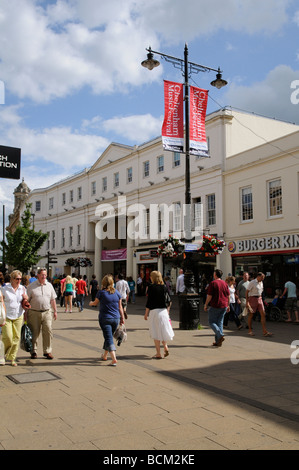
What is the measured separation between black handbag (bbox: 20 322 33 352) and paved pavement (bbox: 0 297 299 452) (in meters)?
0.30

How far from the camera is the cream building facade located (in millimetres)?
23266

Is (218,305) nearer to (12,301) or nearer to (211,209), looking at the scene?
(12,301)

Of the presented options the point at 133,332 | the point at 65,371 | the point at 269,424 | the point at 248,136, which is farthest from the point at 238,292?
the point at 248,136

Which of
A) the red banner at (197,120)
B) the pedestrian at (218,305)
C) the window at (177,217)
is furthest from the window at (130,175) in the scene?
the pedestrian at (218,305)

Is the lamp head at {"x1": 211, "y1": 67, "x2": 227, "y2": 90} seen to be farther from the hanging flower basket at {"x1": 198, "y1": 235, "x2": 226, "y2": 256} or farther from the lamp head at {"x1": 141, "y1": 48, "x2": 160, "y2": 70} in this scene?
the hanging flower basket at {"x1": 198, "y1": 235, "x2": 226, "y2": 256}

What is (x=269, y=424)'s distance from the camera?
4781 mm

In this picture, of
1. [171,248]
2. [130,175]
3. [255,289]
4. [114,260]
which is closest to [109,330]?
[255,289]

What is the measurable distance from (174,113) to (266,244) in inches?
455

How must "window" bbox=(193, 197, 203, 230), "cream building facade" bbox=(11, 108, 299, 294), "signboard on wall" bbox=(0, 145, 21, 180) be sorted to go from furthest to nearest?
1. "window" bbox=(193, 197, 203, 230)
2. "cream building facade" bbox=(11, 108, 299, 294)
3. "signboard on wall" bbox=(0, 145, 21, 180)

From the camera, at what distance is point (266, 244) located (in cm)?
2281

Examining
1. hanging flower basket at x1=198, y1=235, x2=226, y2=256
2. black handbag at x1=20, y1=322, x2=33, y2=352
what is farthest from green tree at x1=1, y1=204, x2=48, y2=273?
black handbag at x1=20, y1=322, x2=33, y2=352

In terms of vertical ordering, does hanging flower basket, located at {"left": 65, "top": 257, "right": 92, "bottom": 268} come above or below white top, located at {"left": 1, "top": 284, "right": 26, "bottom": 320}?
above

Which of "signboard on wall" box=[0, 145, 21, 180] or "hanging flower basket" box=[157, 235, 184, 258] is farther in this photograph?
"hanging flower basket" box=[157, 235, 184, 258]
